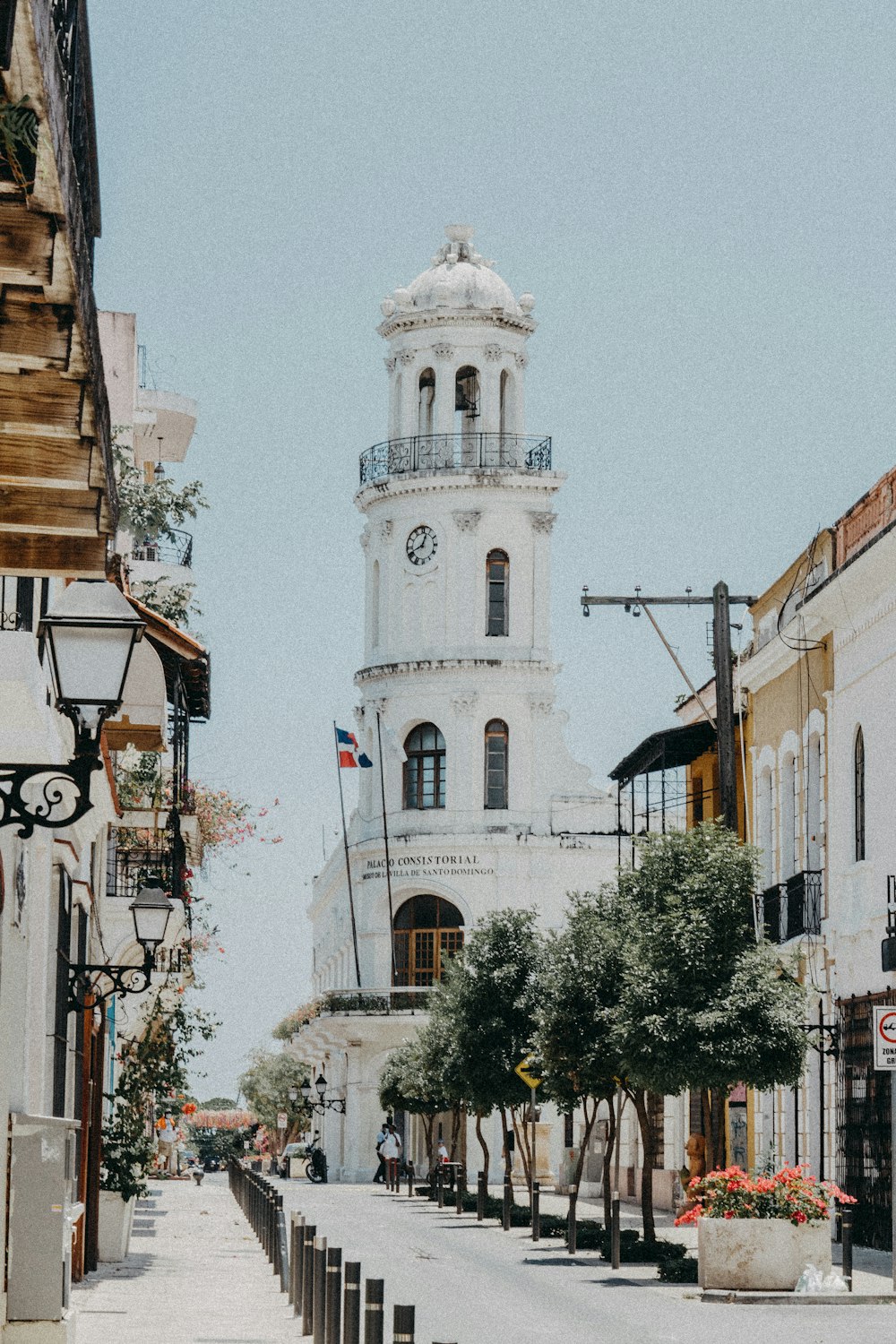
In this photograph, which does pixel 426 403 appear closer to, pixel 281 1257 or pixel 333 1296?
pixel 281 1257

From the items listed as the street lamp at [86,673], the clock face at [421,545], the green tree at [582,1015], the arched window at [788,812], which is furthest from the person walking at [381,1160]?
the street lamp at [86,673]

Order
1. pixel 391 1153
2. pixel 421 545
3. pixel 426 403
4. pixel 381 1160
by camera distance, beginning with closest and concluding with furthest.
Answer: pixel 391 1153 → pixel 381 1160 → pixel 421 545 → pixel 426 403

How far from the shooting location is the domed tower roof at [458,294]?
6925cm

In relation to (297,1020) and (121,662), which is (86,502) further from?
(297,1020)

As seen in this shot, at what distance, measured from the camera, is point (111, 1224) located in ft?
88.8

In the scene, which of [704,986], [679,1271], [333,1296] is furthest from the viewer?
[704,986]

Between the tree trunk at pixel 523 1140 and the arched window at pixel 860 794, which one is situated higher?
the arched window at pixel 860 794

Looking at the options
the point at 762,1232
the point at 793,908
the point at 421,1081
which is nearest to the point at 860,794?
the point at 793,908

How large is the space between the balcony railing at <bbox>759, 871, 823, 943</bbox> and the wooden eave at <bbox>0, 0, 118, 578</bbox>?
23781 millimetres

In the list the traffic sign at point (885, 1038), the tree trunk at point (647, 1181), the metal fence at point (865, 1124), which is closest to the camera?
the traffic sign at point (885, 1038)

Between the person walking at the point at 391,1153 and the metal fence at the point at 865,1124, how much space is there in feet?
87.8

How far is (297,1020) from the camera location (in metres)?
91.1

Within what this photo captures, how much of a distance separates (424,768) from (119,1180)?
1662 inches

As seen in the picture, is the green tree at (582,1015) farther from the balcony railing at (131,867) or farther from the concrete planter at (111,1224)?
the concrete planter at (111,1224)
